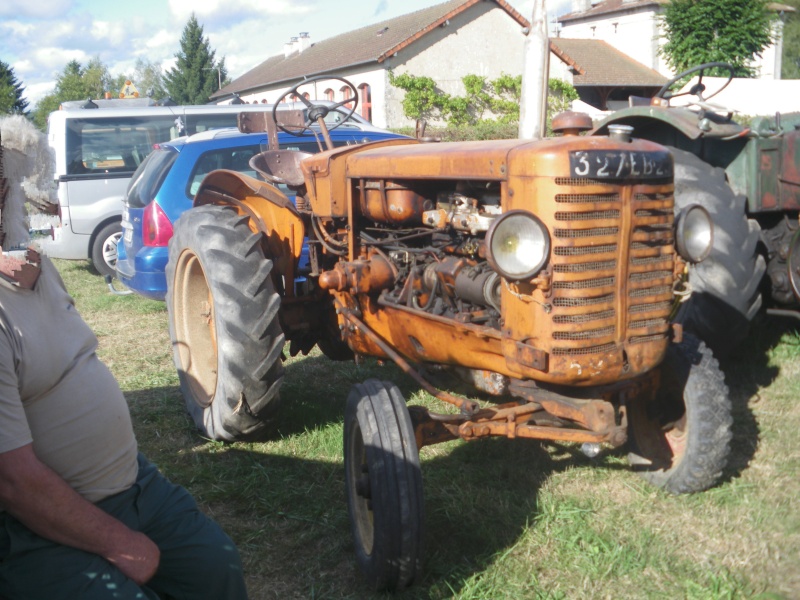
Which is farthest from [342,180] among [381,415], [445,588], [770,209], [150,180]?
[150,180]

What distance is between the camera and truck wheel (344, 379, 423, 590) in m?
2.75

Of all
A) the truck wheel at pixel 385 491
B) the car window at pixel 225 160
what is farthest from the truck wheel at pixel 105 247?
the truck wheel at pixel 385 491

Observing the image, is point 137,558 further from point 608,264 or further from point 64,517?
point 608,264

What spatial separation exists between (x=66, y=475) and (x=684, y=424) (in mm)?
2378

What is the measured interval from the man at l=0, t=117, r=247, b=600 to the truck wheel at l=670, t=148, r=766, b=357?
2968 mm

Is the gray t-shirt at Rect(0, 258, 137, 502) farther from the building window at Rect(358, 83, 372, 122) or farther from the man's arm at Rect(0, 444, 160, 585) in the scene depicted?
the building window at Rect(358, 83, 372, 122)

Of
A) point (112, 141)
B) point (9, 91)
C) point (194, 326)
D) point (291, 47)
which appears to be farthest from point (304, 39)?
point (194, 326)

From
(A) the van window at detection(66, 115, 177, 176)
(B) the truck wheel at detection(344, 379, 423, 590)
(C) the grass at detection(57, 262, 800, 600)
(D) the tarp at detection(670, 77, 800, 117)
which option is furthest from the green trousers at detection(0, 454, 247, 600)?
(D) the tarp at detection(670, 77, 800, 117)

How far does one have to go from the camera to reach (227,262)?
3902mm

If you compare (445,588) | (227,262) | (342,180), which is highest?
(342,180)

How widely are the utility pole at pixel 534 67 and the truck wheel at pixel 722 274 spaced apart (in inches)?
65.0

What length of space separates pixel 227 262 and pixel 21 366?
2010 millimetres

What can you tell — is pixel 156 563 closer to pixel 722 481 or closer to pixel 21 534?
pixel 21 534

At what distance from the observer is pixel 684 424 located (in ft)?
11.0
